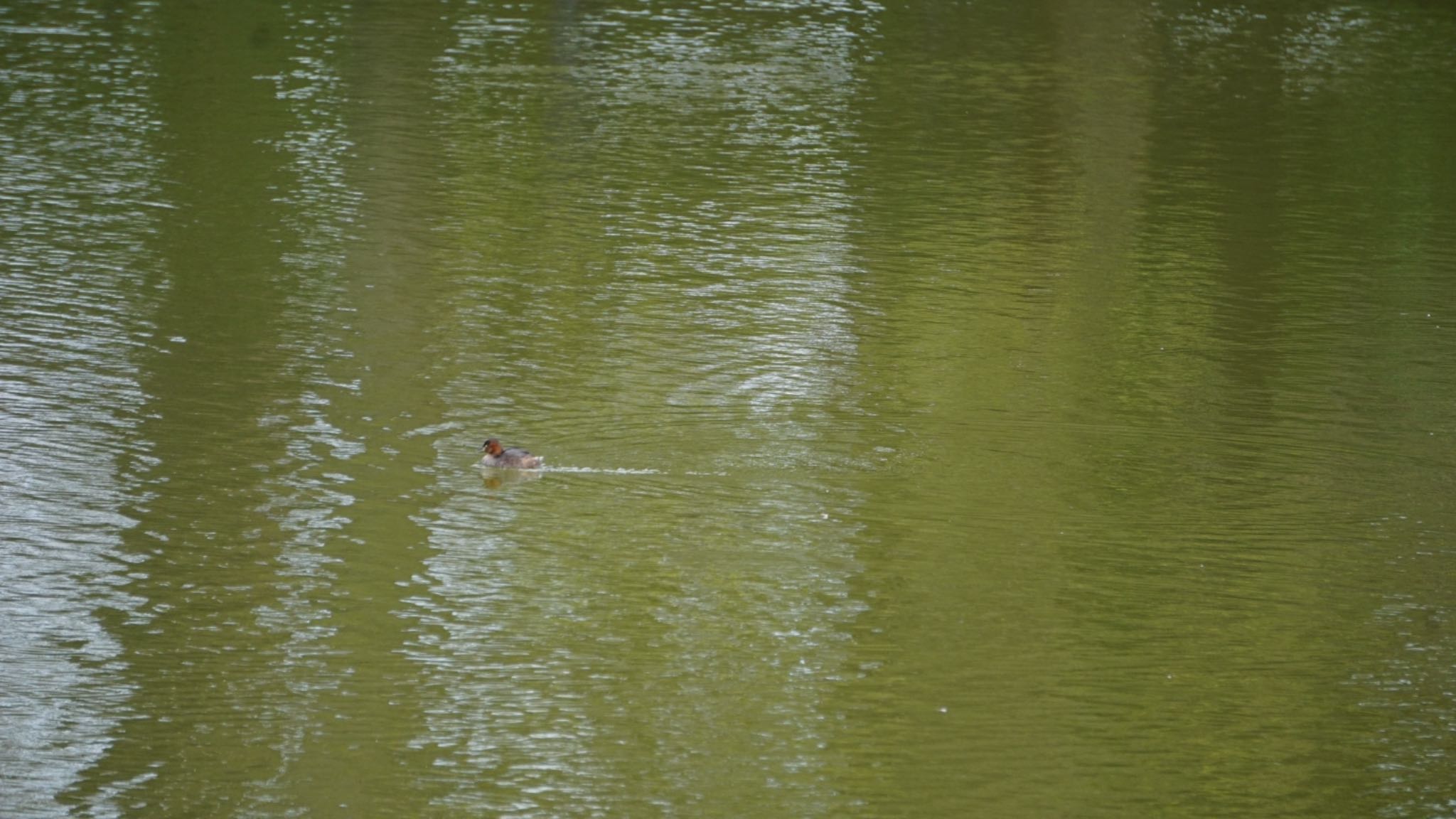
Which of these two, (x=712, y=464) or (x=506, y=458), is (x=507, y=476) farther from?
(x=712, y=464)

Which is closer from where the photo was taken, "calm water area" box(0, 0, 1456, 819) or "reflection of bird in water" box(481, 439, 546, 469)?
"calm water area" box(0, 0, 1456, 819)

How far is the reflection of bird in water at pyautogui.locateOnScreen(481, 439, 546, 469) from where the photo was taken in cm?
1005

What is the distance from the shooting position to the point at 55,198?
15914 millimetres

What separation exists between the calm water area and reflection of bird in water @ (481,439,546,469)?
0.25 feet

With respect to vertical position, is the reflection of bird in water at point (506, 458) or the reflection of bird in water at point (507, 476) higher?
the reflection of bird in water at point (506, 458)

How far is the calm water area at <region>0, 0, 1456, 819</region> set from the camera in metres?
7.73

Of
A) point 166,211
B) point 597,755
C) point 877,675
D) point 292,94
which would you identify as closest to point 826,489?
point 877,675

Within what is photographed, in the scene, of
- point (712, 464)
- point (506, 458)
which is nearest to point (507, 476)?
point (506, 458)

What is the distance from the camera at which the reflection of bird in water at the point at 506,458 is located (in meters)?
10.0

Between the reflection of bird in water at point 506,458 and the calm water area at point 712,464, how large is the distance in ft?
0.25

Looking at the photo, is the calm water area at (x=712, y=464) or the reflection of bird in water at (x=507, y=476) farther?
the reflection of bird in water at (x=507, y=476)

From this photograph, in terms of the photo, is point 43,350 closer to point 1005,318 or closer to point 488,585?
point 488,585

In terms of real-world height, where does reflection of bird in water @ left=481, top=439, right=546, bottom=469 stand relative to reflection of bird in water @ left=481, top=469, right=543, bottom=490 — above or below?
above

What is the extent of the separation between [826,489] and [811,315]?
11.4 feet
